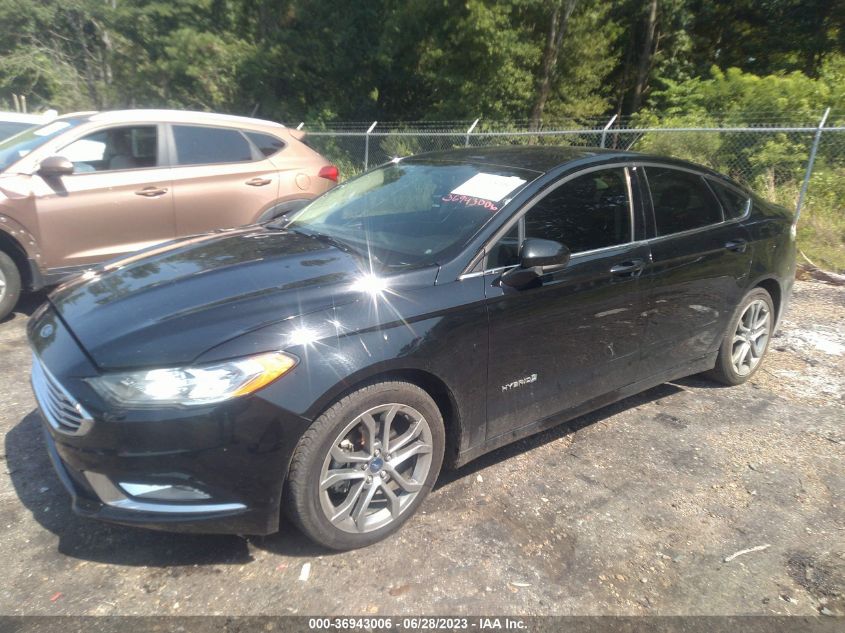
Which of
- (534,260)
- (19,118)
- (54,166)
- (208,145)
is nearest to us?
(534,260)

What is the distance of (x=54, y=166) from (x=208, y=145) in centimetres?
139

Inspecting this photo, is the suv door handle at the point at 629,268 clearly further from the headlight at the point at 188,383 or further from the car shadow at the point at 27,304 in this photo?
the car shadow at the point at 27,304

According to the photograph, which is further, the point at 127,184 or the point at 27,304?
the point at 27,304

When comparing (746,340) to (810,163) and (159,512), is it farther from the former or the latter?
(810,163)

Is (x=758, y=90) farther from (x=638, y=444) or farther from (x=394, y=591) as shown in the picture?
(x=394, y=591)

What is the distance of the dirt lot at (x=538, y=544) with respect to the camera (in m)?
2.34

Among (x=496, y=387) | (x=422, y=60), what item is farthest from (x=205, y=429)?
(x=422, y=60)

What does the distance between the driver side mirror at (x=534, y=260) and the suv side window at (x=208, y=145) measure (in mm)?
3984

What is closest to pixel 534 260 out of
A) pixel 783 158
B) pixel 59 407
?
pixel 59 407

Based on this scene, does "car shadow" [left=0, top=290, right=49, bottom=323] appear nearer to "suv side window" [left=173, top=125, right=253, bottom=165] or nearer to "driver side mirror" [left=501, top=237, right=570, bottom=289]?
"suv side window" [left=173, top=125, right=253, bottom=165]

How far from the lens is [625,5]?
19578mm

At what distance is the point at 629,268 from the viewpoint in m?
3.37

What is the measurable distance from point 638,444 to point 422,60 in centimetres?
1807

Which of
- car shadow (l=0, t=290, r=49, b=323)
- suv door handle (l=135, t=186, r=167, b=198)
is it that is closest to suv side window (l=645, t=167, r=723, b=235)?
suv door handle (l=135, t=186, r=167, b=198)
